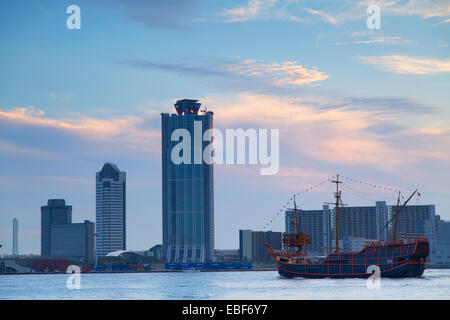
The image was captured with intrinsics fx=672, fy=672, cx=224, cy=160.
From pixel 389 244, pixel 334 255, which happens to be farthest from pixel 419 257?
pixel 334 255

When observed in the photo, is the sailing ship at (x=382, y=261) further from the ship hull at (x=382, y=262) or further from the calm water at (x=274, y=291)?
the calm water at (x=274, y=291)

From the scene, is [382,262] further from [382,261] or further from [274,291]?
[274,291]

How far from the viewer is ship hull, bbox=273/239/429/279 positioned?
12050 cm

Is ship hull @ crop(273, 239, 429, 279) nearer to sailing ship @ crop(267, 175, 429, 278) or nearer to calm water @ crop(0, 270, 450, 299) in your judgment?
sailing ship @ crop(267, 175, 429, 278)

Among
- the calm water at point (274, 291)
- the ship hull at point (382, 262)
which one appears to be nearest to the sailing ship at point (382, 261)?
the ship hull at point (382, 262)

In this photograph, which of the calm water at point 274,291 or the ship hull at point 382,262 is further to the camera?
the ship hull at point 382,262

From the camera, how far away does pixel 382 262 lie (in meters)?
123

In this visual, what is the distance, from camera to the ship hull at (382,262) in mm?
120500

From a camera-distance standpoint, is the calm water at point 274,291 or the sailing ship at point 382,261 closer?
the calm water at point 274,291
